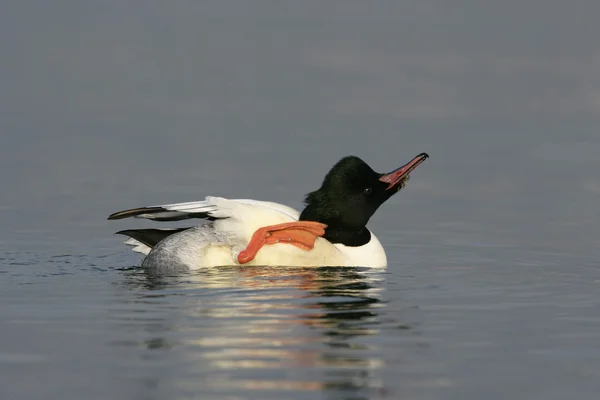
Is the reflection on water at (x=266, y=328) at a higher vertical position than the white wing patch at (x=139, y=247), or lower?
lower

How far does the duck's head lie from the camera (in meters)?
12.2

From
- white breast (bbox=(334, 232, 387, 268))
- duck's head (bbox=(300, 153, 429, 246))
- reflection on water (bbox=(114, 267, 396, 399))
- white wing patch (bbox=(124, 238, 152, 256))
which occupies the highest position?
duck's head (bbox=(300, 153, 429, 246))

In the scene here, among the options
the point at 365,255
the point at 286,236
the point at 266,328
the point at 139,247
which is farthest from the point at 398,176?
the point at 266,328

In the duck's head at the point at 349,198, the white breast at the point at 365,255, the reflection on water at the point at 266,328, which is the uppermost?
the duck's head at the point at 349,198

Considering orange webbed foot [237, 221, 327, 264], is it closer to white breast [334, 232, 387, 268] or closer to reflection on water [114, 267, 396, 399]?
reflection on water [114, 267, 396, 399]

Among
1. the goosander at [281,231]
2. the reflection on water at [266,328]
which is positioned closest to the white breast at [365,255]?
the goosander at [281,231]

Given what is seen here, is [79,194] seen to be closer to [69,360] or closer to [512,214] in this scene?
[512,214]

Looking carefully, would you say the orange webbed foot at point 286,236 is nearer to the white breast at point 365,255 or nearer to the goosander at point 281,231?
the goosander at point 281,231

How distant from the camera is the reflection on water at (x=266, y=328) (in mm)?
7430

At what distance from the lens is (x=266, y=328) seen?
8.98 meters

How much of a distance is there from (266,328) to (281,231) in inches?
112

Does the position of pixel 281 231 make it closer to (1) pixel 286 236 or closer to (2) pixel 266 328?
(1) pixel 286 236

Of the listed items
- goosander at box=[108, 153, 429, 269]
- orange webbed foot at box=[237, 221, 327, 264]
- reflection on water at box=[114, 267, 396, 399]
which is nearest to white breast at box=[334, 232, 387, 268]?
goosander at box=[108, 153, 429, 269]

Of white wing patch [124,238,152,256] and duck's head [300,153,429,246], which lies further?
white wing patch [124,238,152,256]
